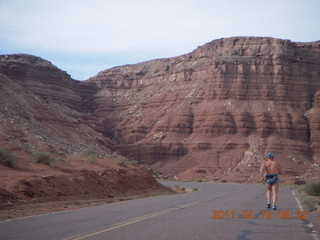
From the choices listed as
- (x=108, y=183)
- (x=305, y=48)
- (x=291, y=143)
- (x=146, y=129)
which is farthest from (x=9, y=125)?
(x=305, y=48)

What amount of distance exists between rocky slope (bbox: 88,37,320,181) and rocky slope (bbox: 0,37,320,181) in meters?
0.18

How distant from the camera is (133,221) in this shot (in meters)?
11.6

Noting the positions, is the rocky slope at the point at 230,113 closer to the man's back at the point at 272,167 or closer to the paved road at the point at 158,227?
the man's back at the point at 272,167

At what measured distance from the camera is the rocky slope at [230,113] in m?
76.7

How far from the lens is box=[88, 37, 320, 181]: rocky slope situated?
7669 centimetres

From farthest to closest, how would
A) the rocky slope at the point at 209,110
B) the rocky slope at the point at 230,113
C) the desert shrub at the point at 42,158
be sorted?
the rocky slope at the point at 230,113 < the rocky slope at the point at 209,110 < the desert shrub at the point at 42,158

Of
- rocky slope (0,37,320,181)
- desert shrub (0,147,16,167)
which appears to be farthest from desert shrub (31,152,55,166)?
rocky slope (0,37,320,181)

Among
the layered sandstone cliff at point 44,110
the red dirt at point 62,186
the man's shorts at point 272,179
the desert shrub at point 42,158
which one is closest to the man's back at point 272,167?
the man's shorts at point 272,179

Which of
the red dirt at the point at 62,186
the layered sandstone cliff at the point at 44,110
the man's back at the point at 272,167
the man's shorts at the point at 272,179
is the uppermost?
the layered sandstone cliff at the point at 44,110

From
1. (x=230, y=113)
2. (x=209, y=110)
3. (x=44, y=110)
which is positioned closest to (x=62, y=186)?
(x=44, y=110)

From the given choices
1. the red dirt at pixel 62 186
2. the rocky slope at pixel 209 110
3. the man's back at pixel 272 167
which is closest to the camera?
the man's back at pixel 272 167

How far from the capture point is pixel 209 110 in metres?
84.4

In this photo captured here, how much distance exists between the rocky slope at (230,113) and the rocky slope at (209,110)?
177 millimetres

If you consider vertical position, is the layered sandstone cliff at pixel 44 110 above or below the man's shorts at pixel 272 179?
above
